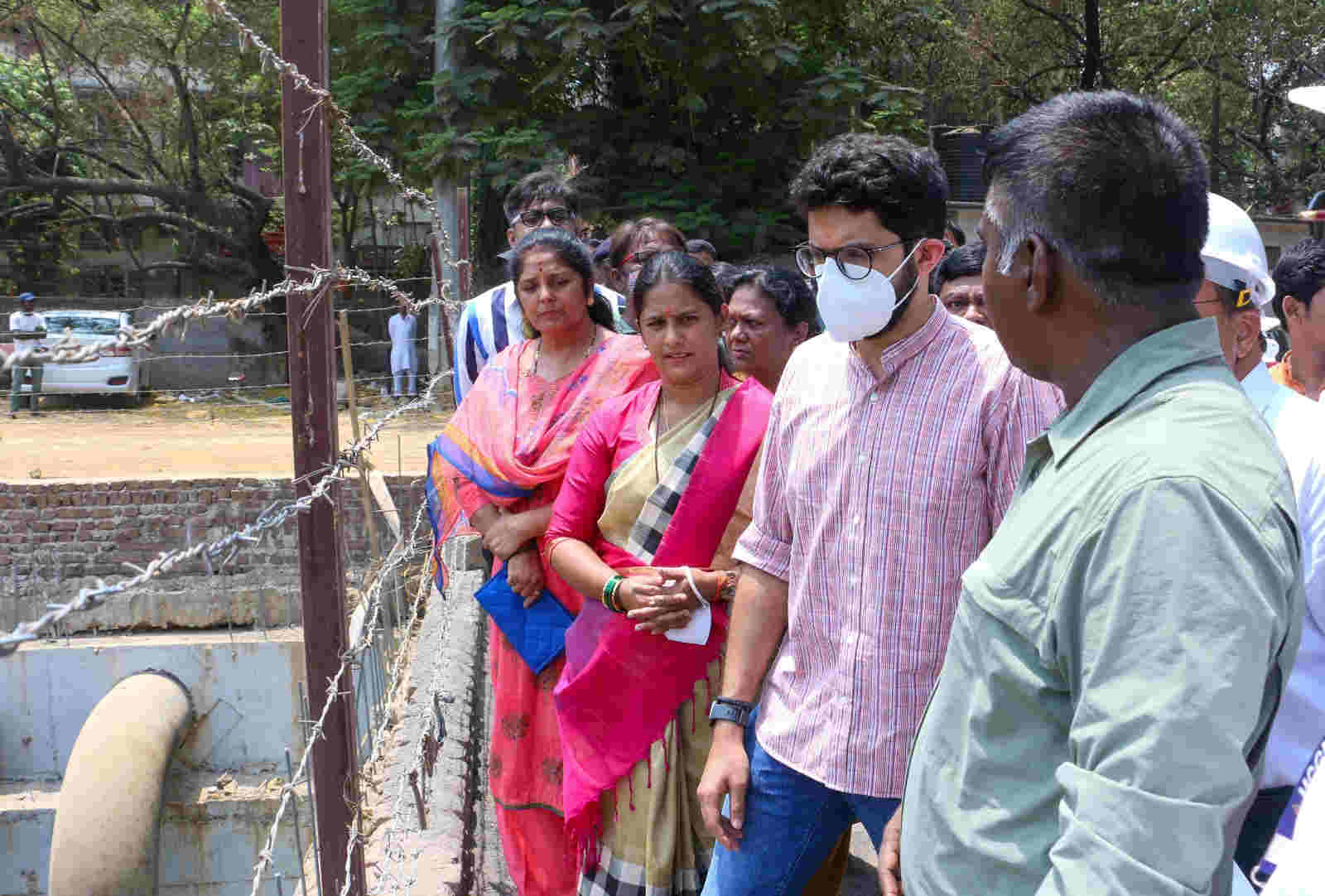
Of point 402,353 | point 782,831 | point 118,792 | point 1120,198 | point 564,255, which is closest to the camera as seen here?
point 1120,198

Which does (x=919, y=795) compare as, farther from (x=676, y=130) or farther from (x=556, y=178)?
(x=676, y=130)

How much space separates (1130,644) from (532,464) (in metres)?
2.23

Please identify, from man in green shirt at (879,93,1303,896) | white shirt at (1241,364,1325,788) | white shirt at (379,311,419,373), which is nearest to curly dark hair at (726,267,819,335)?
white shirt at (1241,364,1325,788)

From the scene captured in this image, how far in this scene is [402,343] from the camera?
16.4 meters

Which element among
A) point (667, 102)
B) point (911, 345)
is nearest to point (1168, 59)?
point (667, 102)

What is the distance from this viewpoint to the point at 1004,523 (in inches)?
47.5

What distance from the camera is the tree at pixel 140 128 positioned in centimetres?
1911

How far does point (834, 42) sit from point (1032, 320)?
1238cm

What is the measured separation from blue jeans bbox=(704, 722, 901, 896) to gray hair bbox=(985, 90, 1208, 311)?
1.09m

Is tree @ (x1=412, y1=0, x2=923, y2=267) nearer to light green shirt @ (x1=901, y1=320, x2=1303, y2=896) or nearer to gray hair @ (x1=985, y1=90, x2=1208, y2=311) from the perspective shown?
gray hair @ (x1=985, y1=90, x2=1208, y2=311)

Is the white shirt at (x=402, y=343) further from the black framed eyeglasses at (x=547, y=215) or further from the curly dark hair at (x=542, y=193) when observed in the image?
the black framed eyeglasses at (x=547, y=215)

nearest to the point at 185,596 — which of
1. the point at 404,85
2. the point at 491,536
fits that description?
the point at 404,85

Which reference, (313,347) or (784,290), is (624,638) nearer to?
(313,347)

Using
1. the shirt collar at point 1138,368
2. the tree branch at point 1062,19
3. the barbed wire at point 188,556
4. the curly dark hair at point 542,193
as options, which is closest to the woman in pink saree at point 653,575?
the barbed wire at point 188,556
